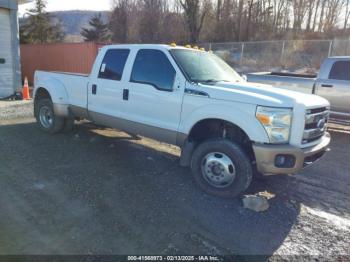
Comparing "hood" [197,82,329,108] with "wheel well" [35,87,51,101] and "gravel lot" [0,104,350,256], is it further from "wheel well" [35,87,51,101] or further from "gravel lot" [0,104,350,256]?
"wheel well" [35,87,51,101]

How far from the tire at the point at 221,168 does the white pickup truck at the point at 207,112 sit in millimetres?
13

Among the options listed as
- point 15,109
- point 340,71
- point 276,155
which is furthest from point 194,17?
point 276,155

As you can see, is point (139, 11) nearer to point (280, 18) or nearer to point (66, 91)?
point (280, 18)

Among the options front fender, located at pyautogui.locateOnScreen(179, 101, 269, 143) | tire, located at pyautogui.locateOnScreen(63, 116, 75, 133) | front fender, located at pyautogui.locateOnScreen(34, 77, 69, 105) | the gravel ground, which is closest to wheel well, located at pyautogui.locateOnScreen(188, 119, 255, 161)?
front fender, located at pyautogui.locateOnScreen(179, 101, 269, 143)

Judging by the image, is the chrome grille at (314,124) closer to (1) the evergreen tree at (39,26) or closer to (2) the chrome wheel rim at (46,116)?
(2) the chrome wheel rim at (46,116)

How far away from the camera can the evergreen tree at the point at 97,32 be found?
151 ft

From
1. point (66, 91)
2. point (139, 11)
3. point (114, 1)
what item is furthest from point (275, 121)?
point (114, 1)

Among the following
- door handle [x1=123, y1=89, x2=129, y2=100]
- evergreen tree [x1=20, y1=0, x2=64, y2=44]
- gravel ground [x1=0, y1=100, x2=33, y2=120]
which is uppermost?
evergreen tree [x1=20, y1=0, x2=64, y2=44]

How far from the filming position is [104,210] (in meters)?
3.78

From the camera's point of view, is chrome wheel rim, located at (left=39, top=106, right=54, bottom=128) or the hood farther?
chrome wheel rim, located at (left=39, top=106, right=54, bottom=128)

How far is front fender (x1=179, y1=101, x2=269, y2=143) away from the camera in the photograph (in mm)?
3914

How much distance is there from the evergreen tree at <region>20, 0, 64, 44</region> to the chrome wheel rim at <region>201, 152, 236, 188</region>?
34782 mm

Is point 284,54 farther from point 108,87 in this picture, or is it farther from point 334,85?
point 108,87

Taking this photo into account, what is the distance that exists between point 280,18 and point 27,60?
2714cm
